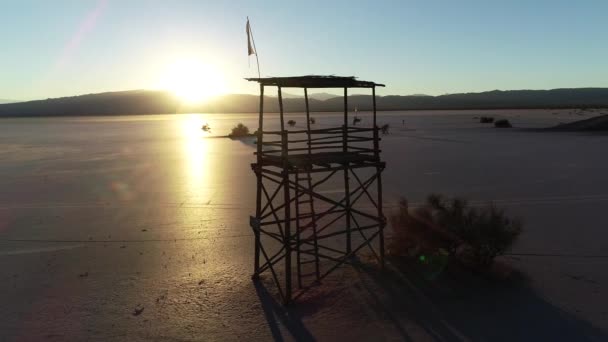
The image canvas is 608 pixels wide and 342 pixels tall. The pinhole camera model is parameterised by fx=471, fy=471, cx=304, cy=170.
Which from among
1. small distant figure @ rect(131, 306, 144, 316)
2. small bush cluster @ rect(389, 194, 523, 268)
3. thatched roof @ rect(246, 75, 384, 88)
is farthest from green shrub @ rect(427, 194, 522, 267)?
small distant figure @ rect(131, 306, 144, 316)

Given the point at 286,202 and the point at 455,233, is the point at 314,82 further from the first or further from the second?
the point at 455,233

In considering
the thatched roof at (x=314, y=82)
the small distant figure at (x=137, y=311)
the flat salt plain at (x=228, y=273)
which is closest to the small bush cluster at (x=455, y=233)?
the flat salt plain at (x=228, y=273)

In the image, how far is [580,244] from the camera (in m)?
12.3

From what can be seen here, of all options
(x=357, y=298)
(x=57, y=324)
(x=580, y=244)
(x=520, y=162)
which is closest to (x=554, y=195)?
(x=580, y=244)

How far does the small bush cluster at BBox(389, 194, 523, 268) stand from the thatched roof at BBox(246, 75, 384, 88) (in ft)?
11.3

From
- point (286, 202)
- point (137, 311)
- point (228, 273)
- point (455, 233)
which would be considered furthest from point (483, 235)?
point (137, 311)

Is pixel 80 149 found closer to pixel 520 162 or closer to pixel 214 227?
pixel 214 227

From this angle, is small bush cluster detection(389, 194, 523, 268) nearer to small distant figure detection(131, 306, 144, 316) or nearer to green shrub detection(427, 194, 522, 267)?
green shrub detection(427, 194, 522, 267)

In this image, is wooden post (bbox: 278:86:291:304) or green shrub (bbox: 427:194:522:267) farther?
green shrub (bbox: 427:194:522:267)

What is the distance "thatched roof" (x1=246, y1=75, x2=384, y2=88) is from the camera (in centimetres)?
905

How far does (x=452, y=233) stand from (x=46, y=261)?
9.83m

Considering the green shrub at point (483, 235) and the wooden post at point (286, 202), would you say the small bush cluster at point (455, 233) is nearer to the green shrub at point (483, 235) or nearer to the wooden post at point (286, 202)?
the green shrub at point (483, 235)

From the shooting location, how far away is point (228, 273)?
10.9m

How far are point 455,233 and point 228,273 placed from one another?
17.1 feet
